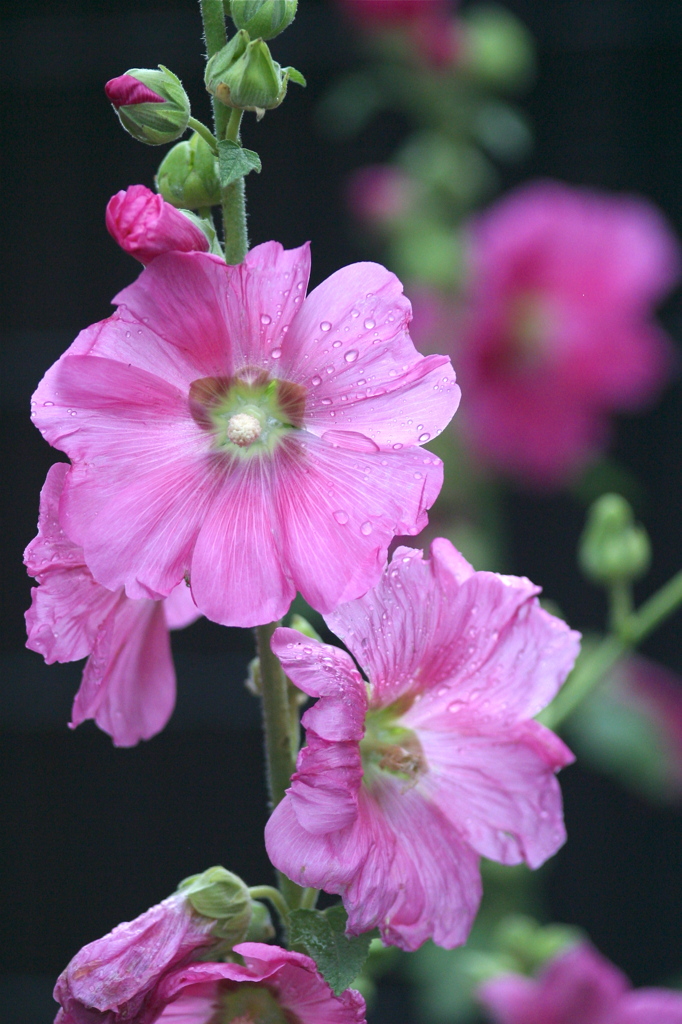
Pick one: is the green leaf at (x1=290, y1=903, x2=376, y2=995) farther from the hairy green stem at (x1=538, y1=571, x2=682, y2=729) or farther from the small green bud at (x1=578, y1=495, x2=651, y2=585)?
the small green bud at (x1=578, y1=495, x2=651, y2=585)

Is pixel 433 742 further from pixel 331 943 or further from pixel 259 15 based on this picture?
pixel 259 15

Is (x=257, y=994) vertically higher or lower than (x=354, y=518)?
lower

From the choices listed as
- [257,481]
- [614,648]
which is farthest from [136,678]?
[614,648]

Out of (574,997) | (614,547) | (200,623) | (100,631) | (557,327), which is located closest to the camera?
(100,631)

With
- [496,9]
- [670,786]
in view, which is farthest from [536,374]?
[496,9]

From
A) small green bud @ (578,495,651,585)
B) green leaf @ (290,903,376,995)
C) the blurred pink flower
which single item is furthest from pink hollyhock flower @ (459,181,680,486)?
green leaf @ (290,903,376,995)

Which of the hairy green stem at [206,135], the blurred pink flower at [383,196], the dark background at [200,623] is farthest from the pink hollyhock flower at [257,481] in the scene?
the dark background at [200,623]
